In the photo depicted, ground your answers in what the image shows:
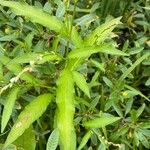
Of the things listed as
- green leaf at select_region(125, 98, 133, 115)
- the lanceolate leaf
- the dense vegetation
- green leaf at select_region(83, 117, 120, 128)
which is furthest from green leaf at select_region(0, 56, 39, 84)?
green leaf at select_region(125, 98, 133, 115)

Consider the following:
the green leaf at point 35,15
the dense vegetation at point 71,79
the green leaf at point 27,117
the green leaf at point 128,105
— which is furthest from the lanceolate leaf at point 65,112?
the green leaf at point 128,105

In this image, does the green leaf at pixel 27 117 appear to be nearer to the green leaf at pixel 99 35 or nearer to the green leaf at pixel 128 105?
the green leaf at pixel 99 35

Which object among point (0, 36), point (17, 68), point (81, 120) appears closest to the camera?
point (17, 68)

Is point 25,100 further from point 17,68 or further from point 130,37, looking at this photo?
point 130,37

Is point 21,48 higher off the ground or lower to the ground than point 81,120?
higher

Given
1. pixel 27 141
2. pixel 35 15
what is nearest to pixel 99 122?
pixel 27 141

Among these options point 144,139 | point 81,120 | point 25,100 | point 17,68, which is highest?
point 17,68

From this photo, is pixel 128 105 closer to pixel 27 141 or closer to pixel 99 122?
pixel 99 122

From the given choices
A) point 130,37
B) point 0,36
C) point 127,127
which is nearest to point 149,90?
point 130,37

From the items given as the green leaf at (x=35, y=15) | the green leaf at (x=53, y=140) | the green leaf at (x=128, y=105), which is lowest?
the green leaf at (x=128, y=105)
